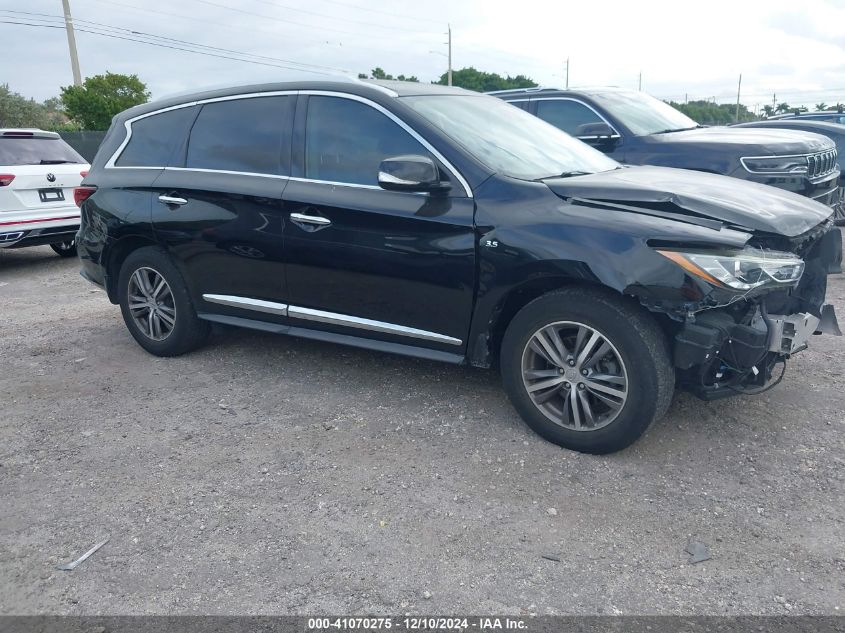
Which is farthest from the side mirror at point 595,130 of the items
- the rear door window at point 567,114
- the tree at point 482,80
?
the tree at point 482,80

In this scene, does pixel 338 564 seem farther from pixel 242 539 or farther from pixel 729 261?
pixel 729 261

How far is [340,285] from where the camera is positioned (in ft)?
13.8

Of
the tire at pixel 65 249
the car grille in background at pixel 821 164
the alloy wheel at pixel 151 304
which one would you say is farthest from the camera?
the tire at pixel 65 249

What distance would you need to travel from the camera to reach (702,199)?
11.7ft

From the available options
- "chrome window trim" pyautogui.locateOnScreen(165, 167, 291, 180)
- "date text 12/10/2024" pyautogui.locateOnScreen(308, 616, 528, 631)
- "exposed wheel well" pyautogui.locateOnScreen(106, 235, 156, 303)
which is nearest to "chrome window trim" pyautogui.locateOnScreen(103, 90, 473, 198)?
"chrome window trim" pyautogui.locateOnScreen(165, 167, 291, 180)

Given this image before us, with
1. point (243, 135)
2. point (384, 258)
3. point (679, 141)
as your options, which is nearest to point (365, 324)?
point (384, 258)

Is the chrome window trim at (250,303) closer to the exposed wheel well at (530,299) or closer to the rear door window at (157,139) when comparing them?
the rear door window at (157,139)

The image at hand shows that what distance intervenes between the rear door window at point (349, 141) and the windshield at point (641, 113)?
4.14 meters

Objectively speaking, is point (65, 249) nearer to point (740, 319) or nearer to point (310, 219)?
point (310, 219)

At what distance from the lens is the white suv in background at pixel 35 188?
8.33 metres

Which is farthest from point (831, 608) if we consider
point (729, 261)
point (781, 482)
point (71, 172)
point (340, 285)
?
point (71, 172)

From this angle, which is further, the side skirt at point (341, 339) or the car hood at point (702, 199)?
the side skirt at point (341, 339)

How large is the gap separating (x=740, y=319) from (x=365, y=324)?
1995mm

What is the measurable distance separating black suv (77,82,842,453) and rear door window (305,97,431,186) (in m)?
0.01
